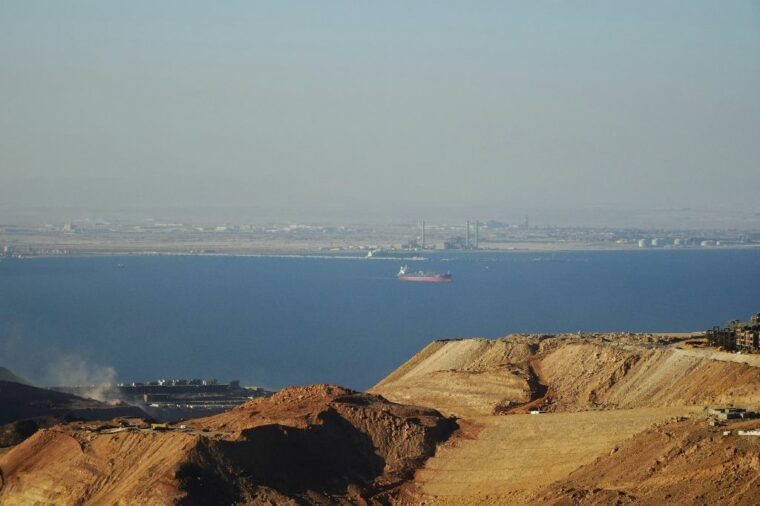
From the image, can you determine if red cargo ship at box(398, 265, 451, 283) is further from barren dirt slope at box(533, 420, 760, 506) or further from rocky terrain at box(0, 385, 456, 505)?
barren dirt slope at box(533, 420, 760, 506)

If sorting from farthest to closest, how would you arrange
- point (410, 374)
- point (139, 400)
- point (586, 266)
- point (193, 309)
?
point (586, 266), point (193, 309), point (139, 400), point (410, 374)

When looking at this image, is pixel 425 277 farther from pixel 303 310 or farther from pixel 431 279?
pixel 303 310

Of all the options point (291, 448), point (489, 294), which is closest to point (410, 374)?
point (291, 448)

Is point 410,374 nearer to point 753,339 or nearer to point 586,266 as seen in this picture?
point 753,339

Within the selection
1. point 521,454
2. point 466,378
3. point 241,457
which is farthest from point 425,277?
point 241,457

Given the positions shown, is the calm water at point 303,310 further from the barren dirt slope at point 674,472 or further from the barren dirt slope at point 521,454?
the barren dirt slope at point 674,472

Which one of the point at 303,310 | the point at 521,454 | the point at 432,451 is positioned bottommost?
the point at 303,310
